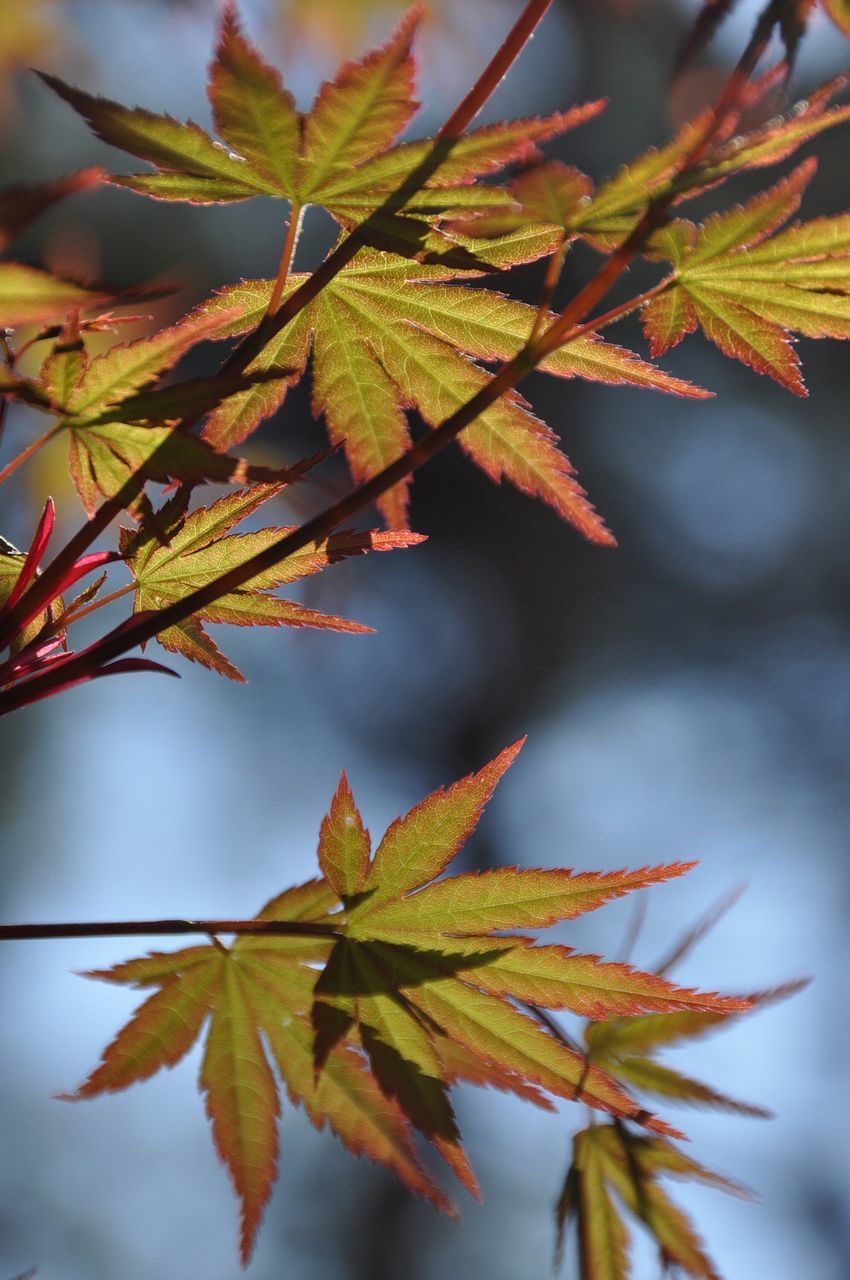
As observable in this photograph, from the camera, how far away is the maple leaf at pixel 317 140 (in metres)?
0.46

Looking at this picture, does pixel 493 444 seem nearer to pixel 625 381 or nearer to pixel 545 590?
pixel 625 381

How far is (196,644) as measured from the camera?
611mm

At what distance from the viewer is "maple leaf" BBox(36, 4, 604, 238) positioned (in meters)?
0.46

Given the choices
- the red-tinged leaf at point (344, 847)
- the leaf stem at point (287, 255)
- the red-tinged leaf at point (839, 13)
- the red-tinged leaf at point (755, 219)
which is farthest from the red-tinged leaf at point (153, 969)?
the red-tinged leaf at point (839, 13)

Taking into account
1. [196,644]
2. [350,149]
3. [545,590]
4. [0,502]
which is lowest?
[196,644]

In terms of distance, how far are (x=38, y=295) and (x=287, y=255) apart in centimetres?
16

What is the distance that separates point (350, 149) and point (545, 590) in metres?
4.20

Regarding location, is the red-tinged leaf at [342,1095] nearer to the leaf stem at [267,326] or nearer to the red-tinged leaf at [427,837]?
the red-tinged leaf at [427,837]

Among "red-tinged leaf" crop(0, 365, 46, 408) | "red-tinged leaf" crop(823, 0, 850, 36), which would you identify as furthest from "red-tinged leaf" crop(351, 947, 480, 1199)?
"red-tinged leaf" crop(823, 0, 850, 36)

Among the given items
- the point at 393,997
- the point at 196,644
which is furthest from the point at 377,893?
the point at 196,644

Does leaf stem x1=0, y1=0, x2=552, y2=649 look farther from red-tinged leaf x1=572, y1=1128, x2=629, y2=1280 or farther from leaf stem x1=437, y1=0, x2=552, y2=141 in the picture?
red-tinged leaf x1=572, y1=1128, x2=629, y2=1280

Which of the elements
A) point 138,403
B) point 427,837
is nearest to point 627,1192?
point 427,837

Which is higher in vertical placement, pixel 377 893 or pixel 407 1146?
pixel 377 893

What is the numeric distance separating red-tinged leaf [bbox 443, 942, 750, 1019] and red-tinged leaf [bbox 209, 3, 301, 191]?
41 centimetres
